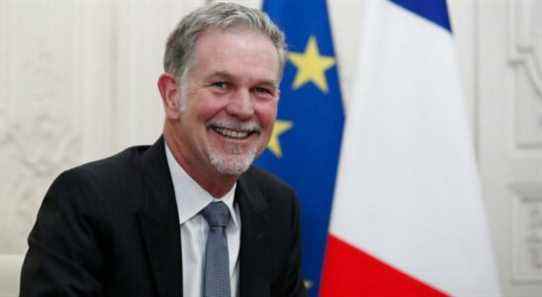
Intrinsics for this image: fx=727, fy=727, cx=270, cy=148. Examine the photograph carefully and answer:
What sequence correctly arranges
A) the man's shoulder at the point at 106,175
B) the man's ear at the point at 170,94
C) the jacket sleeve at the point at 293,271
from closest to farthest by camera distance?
the man's shoulder at the point at 106,175 < the man's ear at the point at 170,94 < the jacket sleeve at the point at 293,271

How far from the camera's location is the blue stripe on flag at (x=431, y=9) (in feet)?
7.88

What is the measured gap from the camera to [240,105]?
1528 mm

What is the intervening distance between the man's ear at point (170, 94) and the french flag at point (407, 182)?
2.70 ft

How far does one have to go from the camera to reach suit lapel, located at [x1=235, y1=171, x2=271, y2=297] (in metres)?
1.62

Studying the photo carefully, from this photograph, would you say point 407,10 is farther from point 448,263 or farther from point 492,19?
point 448,263

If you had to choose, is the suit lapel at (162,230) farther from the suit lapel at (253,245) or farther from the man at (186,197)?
the suit lapel at (253,245)

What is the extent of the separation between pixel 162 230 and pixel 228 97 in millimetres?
313

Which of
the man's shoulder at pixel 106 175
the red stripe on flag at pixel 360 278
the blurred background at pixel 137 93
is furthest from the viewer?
the blurred background at pixel 137 93

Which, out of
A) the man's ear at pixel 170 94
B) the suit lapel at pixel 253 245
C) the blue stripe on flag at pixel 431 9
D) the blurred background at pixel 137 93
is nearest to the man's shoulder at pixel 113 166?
the man's ear at pixel 170 94

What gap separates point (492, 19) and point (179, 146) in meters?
1.61

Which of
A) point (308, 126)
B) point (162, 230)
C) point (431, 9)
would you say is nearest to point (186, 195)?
point (162, 230)

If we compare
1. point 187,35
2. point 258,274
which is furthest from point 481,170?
point 187,35

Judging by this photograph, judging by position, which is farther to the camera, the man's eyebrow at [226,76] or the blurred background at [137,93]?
the blurred background at [137,93]

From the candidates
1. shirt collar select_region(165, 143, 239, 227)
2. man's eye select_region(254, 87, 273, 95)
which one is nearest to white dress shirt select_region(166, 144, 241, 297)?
shirt collar select_region(165, 143, 239, 227)
